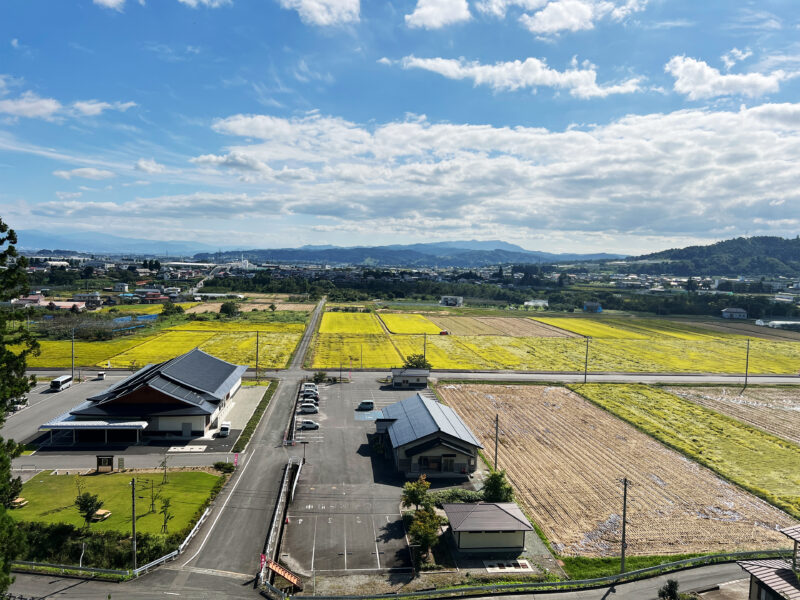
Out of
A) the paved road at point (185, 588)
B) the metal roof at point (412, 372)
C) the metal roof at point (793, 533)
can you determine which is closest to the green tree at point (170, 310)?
the metal roof at point (412, 372)

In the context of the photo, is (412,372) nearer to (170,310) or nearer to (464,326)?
(464,326)

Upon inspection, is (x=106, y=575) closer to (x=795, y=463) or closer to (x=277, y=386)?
(x=277, y=386)

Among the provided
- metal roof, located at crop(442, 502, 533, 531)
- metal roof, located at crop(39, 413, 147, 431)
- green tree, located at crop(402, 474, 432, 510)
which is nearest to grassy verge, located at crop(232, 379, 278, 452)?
metal roof, located at crop(39, 413, 147, 431)

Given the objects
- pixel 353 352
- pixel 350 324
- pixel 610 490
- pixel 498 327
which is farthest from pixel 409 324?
pixel 610 490

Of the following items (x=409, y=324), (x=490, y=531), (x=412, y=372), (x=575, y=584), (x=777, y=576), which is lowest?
(x=575, y=584)

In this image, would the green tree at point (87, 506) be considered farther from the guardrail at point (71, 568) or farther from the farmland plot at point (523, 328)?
the farmland plot at point (523, 328)

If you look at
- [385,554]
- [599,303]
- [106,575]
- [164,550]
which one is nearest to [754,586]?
[385,554]
